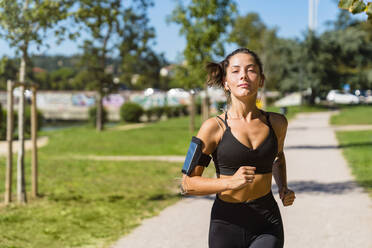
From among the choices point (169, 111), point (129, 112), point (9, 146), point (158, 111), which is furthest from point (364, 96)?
point (9, 146)

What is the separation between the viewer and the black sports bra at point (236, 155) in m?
2.57

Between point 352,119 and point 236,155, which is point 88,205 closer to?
point 236,155

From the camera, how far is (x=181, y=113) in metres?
45.3

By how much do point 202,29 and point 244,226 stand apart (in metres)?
16.7

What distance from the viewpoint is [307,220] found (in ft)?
21.1

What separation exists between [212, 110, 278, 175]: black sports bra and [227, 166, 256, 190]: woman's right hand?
125 mm

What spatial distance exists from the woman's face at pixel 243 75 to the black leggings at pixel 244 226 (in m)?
0.60

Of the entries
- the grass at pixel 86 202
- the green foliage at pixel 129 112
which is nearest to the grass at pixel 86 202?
the grass at pixel 86 202

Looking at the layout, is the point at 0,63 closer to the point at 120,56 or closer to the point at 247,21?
the point at 120,56

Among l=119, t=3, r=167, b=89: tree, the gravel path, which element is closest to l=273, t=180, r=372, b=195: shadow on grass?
the gravel path

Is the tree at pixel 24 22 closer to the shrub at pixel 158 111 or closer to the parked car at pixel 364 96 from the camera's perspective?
the shrub at pixel 158 111

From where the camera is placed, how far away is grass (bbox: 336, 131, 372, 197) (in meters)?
9.76

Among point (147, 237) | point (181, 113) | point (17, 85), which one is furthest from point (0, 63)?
point (181, 113)

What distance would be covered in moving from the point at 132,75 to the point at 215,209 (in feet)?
71.4
